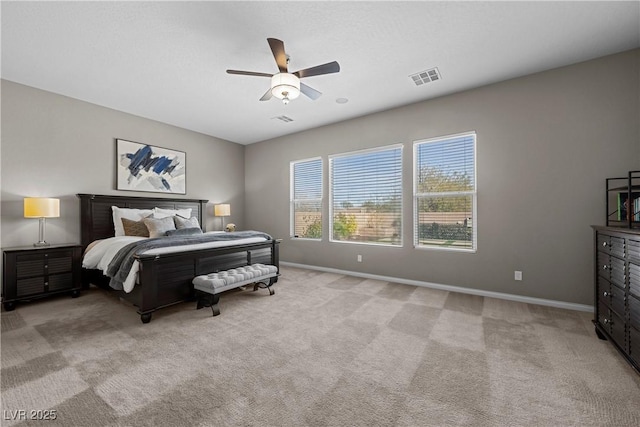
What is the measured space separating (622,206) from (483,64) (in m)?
2.02

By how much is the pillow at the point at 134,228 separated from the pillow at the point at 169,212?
27cm

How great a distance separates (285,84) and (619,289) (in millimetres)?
3323

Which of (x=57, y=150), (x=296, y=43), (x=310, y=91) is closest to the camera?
(x=296, y=43)

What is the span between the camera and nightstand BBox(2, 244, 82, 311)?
312 cm

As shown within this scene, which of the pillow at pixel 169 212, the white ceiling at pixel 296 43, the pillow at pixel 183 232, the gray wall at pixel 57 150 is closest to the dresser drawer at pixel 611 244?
the white ceiling at pixel 296 43

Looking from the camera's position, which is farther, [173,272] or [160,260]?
[173,272]

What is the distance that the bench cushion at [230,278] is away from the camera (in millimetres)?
2945

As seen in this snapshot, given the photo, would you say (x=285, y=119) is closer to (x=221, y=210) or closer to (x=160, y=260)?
(x=221, y=210)

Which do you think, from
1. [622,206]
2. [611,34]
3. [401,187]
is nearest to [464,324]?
[622,206]

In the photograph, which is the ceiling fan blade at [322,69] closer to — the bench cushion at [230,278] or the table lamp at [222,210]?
the bench cushion at [230,278]

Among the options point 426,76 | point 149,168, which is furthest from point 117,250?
point 426,76

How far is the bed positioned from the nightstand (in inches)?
13.2

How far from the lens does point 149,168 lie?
15.9 ft

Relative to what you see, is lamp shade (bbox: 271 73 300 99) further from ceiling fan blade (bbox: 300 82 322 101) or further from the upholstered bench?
the upholstered bench
